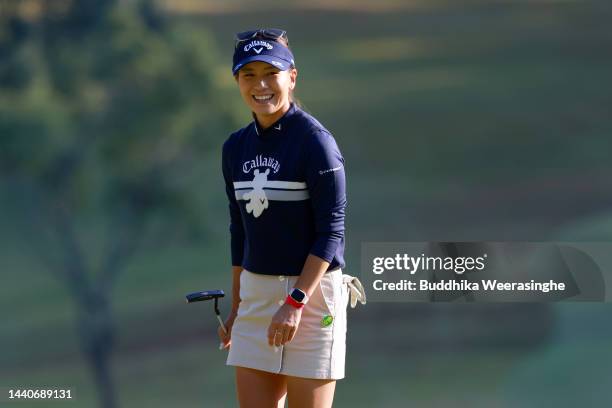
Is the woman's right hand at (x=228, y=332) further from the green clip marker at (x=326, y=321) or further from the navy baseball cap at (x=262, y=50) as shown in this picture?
the navy baseball cap at (x=262, y=50)

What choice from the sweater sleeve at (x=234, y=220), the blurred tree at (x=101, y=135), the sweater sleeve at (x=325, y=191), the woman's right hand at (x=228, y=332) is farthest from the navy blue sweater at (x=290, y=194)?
the blurred tree at (x=101, y=135)

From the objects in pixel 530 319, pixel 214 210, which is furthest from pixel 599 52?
pixel 214 210

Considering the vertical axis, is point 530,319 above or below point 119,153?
below

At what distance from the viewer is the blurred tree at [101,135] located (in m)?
5.17

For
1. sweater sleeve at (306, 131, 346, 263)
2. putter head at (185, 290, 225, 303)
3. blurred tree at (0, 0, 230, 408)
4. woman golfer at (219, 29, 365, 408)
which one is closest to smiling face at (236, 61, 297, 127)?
woman golfer at (219, 29, 365, 408)

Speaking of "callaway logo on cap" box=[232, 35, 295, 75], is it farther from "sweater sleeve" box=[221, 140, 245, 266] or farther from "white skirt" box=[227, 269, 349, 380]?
"white skirt" box=[227, 269, 349, 380]

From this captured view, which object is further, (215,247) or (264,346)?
(215,247)

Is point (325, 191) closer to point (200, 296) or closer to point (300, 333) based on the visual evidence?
point (300, 333)

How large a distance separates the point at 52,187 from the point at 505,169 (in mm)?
2210

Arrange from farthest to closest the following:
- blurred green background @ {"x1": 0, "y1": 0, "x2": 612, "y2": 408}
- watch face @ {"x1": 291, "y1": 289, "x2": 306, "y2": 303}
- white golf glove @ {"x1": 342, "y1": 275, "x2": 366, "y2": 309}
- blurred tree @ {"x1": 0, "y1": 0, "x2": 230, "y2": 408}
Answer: blurred tree @ {"x1": 0, "y1": 0, "x2": 230, "y2": 408}
blurred green background @ {"x1": 0, "y1": 0, "x2": 612, "y2": 408}
white golf glove @ {"x1": 342, "y1": 275, "x2": 366, "y2": 309}
watch face @ {"x1": 291, "y1": 289, "x2": 306, "y2": 303}

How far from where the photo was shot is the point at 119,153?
5.19m

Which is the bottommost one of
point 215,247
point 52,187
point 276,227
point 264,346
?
point 264,346

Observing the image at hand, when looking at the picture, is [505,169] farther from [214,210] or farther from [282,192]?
[282,192]

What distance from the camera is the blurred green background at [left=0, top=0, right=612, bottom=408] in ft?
16.4
